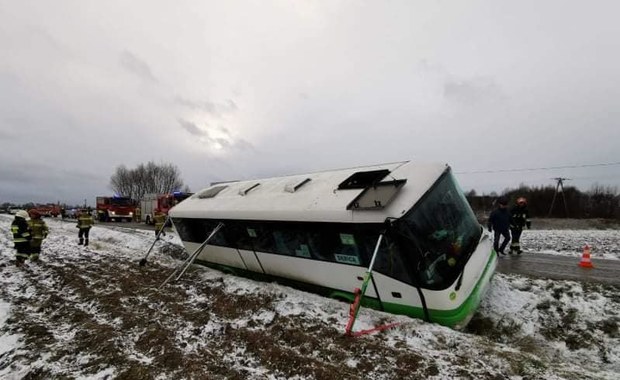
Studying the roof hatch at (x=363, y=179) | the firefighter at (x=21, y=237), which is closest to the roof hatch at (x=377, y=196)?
the roof hatch at (x=363, y=179)

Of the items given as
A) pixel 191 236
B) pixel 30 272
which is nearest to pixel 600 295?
pixel 191 236

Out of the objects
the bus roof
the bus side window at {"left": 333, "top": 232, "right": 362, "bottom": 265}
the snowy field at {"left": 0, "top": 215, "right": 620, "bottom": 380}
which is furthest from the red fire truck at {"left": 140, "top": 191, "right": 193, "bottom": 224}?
the bus side window at {"left": 333, "top": 232, "right": 362, "bottom": 265}

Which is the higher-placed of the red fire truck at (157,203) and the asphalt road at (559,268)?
the red fire truck at (157,203)

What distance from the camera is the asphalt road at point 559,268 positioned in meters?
8.05

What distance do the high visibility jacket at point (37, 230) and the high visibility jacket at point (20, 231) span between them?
19.6 inches

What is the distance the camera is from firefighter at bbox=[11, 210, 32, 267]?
1108cm

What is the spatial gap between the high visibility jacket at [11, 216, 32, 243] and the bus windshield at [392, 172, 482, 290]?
1148 cm

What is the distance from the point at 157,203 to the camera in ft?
105

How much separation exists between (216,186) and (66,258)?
5.71 metres

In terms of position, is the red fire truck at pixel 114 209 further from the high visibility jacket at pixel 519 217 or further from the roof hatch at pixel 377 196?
the roof hatch at pixel 377 196

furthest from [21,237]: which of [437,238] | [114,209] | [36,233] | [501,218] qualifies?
[114,209]

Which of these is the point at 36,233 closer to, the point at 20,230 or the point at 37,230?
the point at 37,230

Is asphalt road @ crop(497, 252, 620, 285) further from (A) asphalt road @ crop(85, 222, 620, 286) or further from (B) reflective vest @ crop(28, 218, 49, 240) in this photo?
(B) reflective vest @ crop(28, 218, 49, 240)

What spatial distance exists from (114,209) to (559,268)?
127 ft
